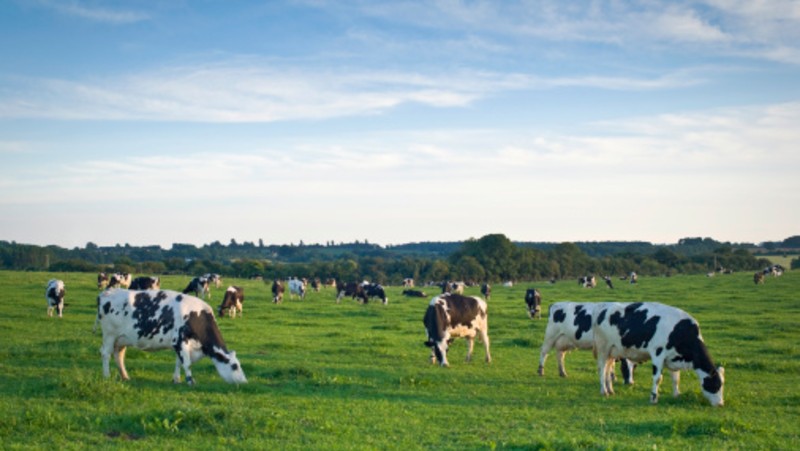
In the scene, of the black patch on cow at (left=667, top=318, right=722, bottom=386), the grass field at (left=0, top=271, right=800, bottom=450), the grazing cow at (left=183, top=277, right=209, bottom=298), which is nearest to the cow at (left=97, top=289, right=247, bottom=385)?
the grass field at (left=0, top=271, right=800, bottom=450)

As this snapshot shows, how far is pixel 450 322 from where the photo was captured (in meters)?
21.8

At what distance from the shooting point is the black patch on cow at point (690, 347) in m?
15.1

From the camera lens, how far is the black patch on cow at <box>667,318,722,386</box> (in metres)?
15.1

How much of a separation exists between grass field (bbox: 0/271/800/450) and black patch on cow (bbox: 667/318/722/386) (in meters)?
0.79

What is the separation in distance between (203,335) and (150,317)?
141 centimetres

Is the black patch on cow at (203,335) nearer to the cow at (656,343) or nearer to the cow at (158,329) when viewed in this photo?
the cow at (158,329)

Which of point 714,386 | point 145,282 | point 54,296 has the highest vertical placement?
point 145,282

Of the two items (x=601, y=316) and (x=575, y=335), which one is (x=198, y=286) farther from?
(x=601, y=316)

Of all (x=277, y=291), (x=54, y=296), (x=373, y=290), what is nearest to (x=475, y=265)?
(x=373, y=290)

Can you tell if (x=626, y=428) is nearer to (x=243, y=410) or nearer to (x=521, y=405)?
(x=521, y=405)

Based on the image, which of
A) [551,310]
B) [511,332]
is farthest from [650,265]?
[551,310]

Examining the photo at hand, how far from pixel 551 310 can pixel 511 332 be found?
11.1m

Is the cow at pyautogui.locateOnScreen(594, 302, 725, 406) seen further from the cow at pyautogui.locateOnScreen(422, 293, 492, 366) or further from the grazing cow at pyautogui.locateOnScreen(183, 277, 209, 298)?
the grazing cow at pyautogui.locateOnScreen(183, 277, 209, 298)

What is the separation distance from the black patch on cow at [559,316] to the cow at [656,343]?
186 centimetres
